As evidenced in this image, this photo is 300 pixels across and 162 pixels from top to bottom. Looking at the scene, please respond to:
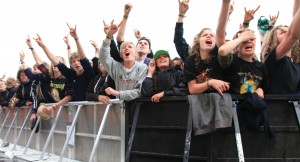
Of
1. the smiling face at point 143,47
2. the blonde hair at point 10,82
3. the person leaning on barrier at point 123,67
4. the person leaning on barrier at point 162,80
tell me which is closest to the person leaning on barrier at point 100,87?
the person leaning on barrier at point 123,67

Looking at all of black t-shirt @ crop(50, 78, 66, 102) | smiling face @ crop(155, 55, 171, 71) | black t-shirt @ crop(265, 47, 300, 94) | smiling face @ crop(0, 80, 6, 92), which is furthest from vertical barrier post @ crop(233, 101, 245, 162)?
smiling face @ crop(0, 80, 6, 92)

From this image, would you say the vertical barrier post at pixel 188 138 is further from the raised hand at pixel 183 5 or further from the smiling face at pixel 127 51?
the smiling face at pixel 127 51

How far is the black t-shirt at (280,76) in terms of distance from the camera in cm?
394

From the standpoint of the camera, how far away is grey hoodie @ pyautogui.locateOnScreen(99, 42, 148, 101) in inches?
201

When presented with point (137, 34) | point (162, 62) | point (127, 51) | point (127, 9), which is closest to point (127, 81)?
point (127, 51)

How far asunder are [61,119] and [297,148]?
4862 millimetres

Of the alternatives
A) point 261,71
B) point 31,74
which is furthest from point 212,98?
point 31,74

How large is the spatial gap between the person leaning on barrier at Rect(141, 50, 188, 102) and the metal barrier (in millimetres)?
489

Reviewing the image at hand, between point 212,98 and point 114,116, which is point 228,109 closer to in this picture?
point 212,98

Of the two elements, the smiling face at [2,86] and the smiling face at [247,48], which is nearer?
the smiling face at [247,48]

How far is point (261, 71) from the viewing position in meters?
3.98

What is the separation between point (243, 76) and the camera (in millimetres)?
3908

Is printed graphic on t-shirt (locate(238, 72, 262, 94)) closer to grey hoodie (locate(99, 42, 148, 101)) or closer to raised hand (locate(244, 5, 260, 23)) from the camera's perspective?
raised hand (locate(244, 5, 260, 23))

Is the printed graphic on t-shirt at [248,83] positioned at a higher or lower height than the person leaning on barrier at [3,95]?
higher
